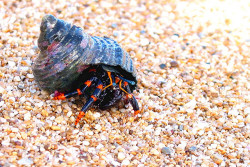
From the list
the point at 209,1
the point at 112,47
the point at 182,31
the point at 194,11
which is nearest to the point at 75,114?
the point at 112,47

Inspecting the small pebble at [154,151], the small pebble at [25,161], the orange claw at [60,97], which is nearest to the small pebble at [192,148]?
the small pebble at [154,151]

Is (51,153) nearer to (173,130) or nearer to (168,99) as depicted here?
(173,130)

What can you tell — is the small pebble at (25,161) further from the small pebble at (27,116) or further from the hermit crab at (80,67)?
the hermit crab at (80,67)

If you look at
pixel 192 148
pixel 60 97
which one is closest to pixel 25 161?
pixel 60 97

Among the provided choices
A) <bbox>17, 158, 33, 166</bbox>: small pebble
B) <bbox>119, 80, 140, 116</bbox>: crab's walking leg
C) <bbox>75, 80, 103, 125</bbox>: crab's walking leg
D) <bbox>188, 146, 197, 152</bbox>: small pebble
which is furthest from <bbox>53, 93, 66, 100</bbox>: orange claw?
<bbox>188, 146, 197, 152</bbox>: small pebble

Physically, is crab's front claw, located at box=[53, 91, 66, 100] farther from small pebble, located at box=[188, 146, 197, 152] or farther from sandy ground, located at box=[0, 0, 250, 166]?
small pebble, located at box=[188, 146, 197, 152]

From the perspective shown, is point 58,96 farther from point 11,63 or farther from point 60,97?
point 11,63

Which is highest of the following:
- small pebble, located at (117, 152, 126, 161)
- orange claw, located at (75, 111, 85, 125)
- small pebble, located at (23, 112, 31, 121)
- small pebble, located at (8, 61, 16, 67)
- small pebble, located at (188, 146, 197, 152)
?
small pebble, located at (8, 61, 16, 67)
